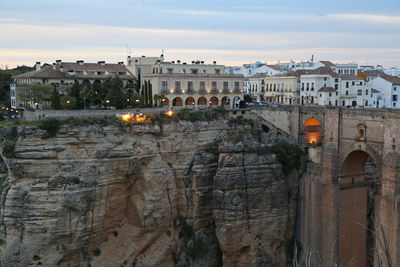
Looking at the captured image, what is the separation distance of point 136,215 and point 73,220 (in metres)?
4.78

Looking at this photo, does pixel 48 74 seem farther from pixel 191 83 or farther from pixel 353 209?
pixel 353 209

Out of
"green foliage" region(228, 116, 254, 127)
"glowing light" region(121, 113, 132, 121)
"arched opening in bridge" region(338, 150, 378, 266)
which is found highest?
"glowing light" region(121, 113, 132, 121)

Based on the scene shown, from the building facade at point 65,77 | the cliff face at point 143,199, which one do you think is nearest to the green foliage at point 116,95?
the building facade at point 65,77

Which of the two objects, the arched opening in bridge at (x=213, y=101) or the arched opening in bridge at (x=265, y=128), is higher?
the arched opening in bridge at (x=213, y=101)

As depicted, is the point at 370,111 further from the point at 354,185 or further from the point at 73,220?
the point at 73,220

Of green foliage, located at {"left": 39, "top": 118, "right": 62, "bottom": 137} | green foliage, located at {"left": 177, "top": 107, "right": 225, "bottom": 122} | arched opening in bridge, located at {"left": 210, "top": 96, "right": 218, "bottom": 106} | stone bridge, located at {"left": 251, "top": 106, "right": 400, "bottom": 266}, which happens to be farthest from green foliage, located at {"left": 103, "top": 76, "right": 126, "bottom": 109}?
stone bridge, located at {"left": 251, "top": 106, "right": 400, "bottom": 266}

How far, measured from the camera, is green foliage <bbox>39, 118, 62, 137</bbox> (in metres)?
30.0

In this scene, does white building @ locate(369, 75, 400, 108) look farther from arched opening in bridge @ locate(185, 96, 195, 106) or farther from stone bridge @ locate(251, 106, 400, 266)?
arched opening in bridge @ locate(185, 96, 195, 106)

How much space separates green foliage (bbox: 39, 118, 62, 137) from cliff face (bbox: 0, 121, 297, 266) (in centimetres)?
38

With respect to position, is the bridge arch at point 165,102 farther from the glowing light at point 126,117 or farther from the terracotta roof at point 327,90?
the terracotta roof at point 327,90

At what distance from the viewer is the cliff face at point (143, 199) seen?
28953 millimetres

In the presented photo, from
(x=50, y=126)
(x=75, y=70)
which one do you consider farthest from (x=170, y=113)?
(x=75, y=70)

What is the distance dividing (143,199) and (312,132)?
50.7 feet

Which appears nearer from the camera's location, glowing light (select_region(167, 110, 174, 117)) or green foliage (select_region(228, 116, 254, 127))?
glowing light (select_region(167, 110, 174, 117))
